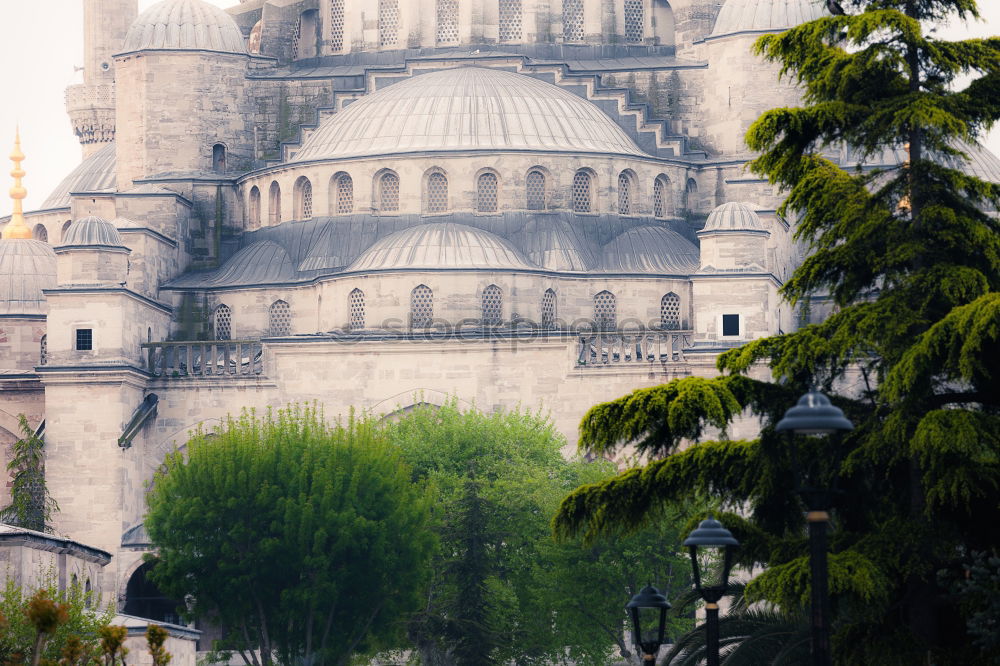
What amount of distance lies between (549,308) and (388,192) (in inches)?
260

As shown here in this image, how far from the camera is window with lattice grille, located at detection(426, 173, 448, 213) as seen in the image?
69.1m

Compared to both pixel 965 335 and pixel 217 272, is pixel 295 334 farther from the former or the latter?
pixel 965 335

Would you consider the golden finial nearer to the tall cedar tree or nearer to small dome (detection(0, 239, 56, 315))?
small dome (detection(0, 239, 56, 315))

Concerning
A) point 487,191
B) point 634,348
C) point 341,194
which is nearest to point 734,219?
point 634,348

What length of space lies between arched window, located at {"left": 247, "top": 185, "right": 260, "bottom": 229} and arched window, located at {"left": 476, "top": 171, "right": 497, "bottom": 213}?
7598 millimetres

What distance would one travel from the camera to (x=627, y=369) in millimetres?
62656

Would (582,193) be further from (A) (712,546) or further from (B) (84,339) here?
(A) (712,546)

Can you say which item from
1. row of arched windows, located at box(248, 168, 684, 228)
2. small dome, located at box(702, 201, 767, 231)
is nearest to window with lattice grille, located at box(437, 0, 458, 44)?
row of arched windows, located at box(248, 168, 684, 228)

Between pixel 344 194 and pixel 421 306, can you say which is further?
pixel 344 194

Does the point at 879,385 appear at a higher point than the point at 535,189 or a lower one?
lower

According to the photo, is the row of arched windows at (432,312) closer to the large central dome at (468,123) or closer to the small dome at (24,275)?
the small dome at (24,275)

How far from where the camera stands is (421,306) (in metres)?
64.7

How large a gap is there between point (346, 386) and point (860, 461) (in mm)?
38546

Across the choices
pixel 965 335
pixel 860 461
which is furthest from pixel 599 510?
pixel 965 335
